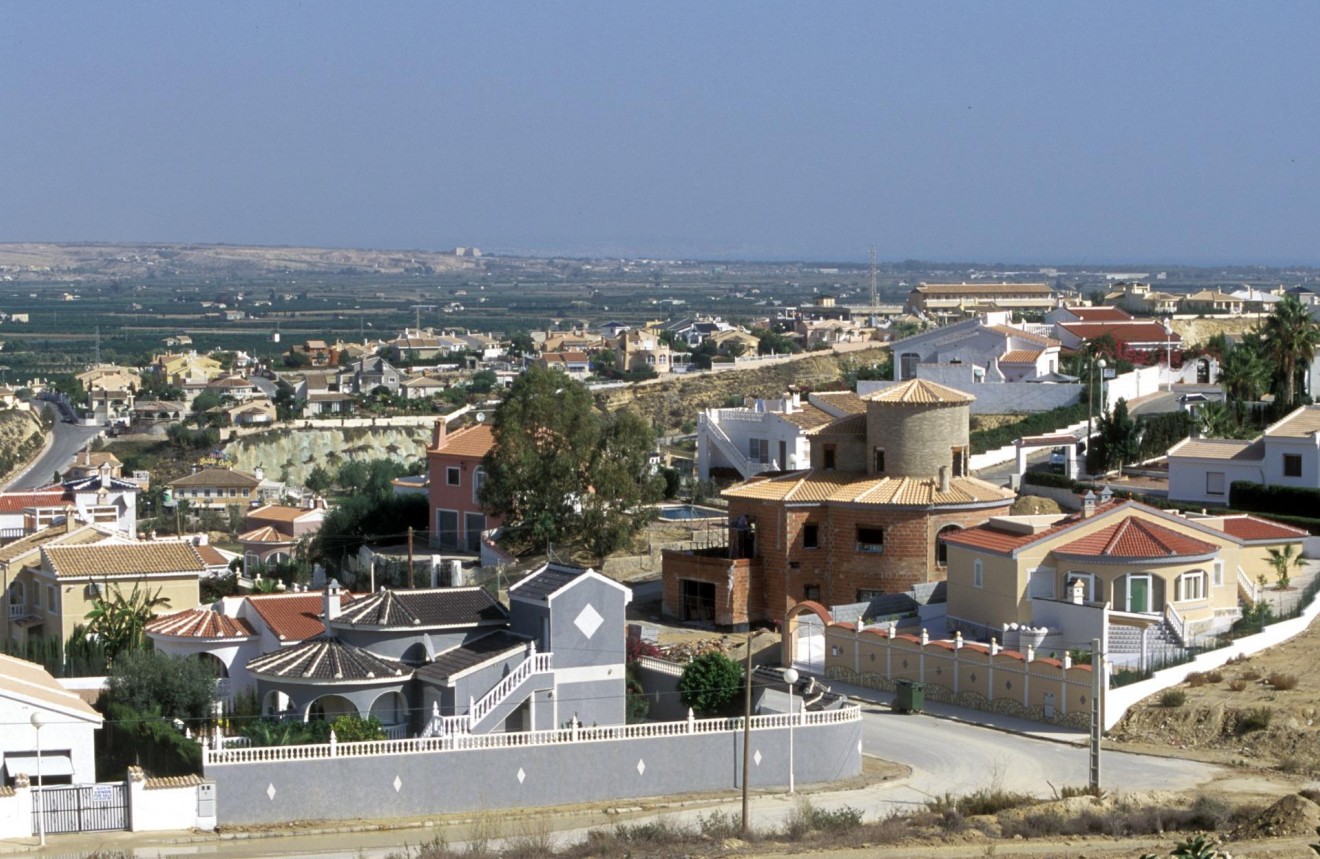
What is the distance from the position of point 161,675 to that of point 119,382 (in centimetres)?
11954

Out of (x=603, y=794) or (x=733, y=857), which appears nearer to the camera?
(x=733, y=857)

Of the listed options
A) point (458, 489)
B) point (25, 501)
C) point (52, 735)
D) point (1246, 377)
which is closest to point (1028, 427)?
point (1246, 377)

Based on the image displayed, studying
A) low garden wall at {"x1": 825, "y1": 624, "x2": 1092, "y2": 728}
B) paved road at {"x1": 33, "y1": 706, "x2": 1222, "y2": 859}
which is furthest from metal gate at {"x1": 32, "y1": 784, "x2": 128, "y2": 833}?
low garden wall at {"x1": 825, "y1": 624, "x2": 1092, "y2": 728}

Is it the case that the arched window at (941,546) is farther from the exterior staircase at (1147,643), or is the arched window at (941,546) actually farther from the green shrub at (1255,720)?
the green shrub at (1255,720)

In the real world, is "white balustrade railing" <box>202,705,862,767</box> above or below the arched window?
below

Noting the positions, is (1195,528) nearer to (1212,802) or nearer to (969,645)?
(969,645)

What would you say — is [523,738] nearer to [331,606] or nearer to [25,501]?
[331,606]

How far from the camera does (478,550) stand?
180 feet

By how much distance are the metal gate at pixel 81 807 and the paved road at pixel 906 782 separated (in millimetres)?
351

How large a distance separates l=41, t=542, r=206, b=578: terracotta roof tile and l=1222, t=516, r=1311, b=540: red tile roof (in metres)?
22.4

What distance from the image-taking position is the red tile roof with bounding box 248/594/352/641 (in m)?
36.6

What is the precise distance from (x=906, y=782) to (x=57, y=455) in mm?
93854

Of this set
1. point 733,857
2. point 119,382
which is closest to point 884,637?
point 733,857

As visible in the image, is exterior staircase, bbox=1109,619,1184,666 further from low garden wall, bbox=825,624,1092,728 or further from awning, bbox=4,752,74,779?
awning, bbox=4,752,74,779
